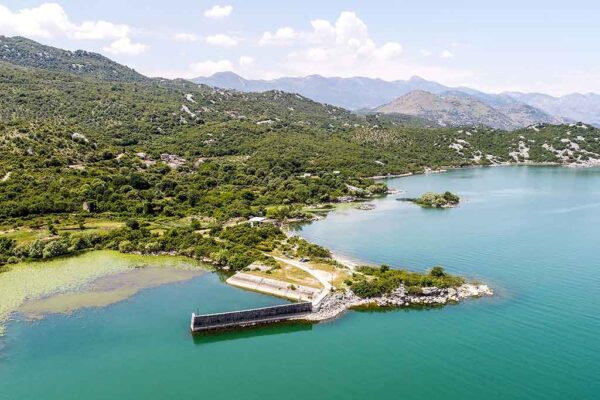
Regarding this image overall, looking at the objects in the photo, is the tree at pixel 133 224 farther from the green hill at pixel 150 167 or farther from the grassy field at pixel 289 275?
the grassy field at pixel 289 275

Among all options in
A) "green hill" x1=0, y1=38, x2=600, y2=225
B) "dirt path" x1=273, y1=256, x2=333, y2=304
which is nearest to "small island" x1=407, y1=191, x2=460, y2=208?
"green hill" x1=0, y1=38, x2=600, y2=225

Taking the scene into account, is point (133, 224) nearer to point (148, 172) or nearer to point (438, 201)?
point (148, 172)

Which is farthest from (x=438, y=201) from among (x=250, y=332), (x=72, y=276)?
(x=72, y=276)

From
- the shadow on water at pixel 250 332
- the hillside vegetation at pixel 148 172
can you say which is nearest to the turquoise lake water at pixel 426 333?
the shadow on water at pixel 250 332

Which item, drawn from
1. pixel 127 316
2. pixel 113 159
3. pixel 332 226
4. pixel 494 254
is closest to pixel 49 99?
pixel 113 159

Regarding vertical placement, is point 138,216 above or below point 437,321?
above

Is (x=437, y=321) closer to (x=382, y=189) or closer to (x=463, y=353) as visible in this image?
(x=463, y=353)

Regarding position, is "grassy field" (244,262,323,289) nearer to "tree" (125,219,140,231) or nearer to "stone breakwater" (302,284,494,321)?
"stone breakwater" (302,284,494,321)
